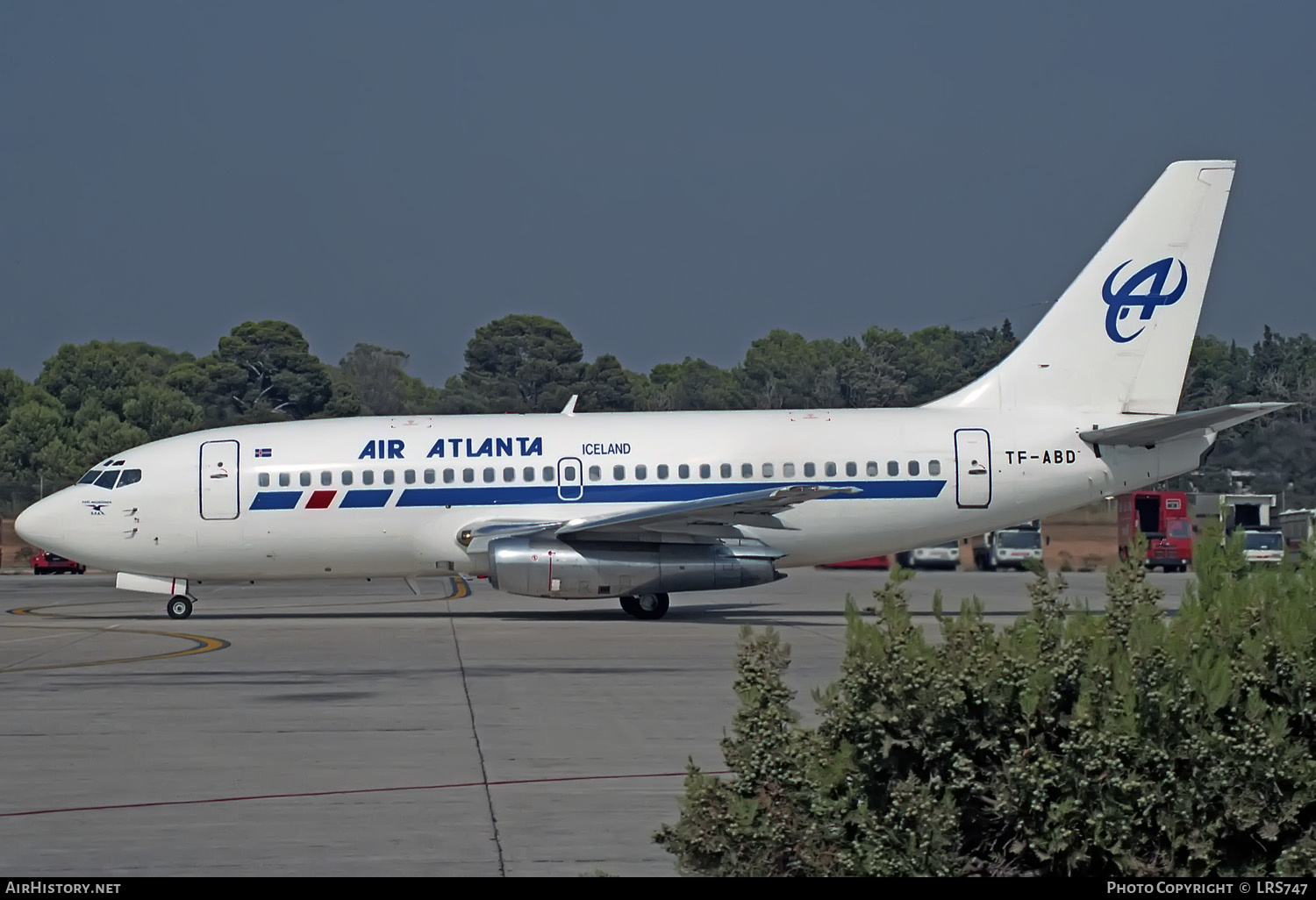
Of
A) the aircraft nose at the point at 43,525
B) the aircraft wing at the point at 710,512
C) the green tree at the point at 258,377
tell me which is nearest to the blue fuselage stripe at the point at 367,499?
the aircraft wing at the point at 710,512

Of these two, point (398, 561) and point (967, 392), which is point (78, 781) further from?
point (967, 392)

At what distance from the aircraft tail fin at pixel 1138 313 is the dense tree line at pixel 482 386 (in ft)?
152

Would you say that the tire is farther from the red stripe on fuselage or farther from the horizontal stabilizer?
the horizontal stabilizer

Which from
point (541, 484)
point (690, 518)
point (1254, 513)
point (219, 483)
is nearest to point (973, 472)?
point (690, 518)

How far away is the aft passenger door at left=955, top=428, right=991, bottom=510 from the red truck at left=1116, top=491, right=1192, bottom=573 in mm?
26398

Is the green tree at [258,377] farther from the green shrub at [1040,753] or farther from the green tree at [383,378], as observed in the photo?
the green shrub at [1040,753]

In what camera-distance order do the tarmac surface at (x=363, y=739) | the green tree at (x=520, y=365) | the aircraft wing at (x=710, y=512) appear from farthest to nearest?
the green tree at (x=520, y=365), the aircraft wing at (x=710, y=512), the tarmac surface at (x=363, y=739)

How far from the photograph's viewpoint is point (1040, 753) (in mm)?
7246

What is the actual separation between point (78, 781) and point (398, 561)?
1545 centimetres

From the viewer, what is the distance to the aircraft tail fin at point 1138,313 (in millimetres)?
26953

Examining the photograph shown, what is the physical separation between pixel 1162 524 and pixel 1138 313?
29380mm

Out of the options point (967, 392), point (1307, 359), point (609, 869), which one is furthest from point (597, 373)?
point (609, 869)

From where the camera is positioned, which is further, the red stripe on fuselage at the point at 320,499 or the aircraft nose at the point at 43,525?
the aircraft nose at the point at 43,525
